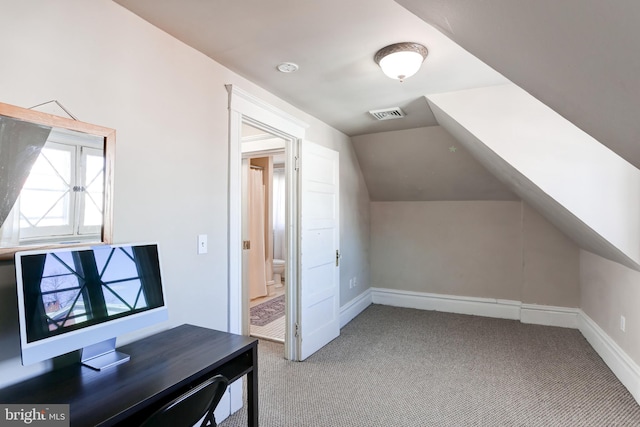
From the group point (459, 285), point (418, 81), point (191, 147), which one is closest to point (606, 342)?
point (459, 285)

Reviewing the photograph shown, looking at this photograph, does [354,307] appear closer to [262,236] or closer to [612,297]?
[262,236]

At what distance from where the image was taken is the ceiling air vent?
3.25 meters

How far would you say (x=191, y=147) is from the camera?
2033 millimetres

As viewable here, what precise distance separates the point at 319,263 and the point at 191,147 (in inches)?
69.9

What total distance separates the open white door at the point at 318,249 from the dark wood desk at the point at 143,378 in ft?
4.74

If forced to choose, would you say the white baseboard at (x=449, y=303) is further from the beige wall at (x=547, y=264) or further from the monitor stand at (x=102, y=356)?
the monitor stand at (x=102, y=356)

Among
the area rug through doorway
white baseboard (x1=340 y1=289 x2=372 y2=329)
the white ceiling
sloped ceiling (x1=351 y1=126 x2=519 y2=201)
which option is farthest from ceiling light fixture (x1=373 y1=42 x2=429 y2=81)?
the area rug through doorway

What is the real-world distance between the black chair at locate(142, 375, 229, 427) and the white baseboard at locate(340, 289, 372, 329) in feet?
9.19

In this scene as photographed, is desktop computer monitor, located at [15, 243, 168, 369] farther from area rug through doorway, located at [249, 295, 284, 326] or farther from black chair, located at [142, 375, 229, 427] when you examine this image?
area rug through doorway, located at [249, 295, 284, 326]

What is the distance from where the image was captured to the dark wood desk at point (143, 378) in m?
1.12

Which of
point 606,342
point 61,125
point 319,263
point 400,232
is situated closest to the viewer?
point 61,125

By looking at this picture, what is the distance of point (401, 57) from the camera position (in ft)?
6.59

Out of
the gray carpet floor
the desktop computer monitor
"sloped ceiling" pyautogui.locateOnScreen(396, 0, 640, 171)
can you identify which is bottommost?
the gray carpet floor

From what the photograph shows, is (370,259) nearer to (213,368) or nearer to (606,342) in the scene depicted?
(606,342)
